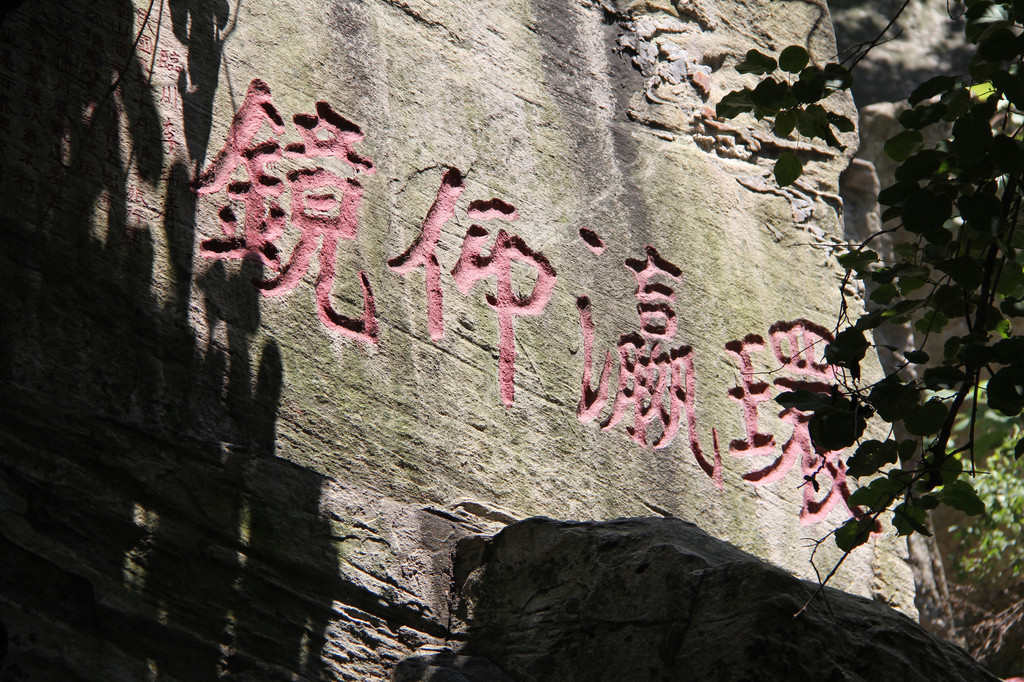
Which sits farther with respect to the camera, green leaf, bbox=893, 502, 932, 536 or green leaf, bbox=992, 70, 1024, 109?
green leaf, bbox=893, 502, 932, 536

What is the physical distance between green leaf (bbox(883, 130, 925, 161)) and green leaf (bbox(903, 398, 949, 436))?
20.2 inches

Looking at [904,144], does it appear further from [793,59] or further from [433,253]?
[433,253]

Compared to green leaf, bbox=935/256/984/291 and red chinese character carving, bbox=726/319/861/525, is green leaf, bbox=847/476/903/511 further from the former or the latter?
red chinese character carving, bbox=726/319/861/525

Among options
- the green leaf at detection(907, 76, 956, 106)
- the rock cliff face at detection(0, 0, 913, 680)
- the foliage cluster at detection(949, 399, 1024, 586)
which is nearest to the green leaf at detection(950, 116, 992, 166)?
the green leaf at detection(907, 76, 956, 106)

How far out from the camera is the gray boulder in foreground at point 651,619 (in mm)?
1838

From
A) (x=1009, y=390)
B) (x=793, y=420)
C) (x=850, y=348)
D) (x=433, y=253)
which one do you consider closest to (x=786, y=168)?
(x=850, y=348)

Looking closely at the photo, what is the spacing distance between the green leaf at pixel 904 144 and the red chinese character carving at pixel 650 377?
1462mm

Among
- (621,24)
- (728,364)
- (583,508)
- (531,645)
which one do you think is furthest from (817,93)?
(621,24)

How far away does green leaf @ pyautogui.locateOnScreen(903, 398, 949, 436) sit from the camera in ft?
5.33

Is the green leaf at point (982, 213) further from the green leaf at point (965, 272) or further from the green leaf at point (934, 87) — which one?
the green leaf at point (934, 87)

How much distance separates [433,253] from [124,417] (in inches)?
A: 44.0

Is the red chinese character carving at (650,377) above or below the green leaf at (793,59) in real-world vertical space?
below

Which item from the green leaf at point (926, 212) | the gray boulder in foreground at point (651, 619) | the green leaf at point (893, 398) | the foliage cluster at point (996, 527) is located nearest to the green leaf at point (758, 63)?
the green leaf at point (926, 212)

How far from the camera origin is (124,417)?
2154mm
